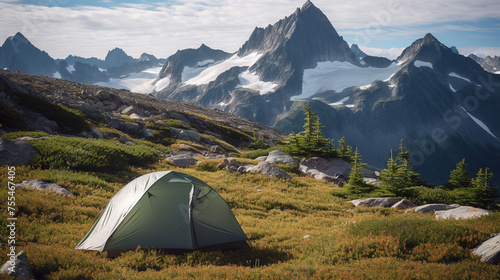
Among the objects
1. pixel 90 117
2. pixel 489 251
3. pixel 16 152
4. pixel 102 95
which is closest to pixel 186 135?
pixel 90 117

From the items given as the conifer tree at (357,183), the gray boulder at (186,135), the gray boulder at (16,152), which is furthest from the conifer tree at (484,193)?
the gray boulder at (186,135)

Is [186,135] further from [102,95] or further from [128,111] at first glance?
[102,95]

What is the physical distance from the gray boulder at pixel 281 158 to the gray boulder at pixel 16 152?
2003 cm

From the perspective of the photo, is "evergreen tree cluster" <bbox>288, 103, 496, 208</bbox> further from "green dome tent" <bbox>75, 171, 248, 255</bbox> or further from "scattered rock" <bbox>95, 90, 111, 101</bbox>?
"scattered rock" <bbox>95, 90, 111, 101</bbox>

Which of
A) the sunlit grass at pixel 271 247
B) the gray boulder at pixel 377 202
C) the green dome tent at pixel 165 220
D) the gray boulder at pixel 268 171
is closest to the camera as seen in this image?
the sunlit grass at pixel 271 247

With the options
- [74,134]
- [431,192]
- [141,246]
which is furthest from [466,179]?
[74,134]

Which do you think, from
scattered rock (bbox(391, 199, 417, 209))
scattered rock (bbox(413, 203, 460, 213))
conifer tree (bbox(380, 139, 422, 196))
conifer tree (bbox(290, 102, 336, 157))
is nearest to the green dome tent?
scattered rock (bbox(413, 203, 460, 213))

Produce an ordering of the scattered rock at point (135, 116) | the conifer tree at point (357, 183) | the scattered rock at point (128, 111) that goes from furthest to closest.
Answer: the scattered rock at point (128, 111) → the scattered rock at point (135, 116) → the conifer tree at point (357, 183)

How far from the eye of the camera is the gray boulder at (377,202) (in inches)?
794

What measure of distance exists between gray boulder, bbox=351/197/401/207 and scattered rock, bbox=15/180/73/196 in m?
17.3

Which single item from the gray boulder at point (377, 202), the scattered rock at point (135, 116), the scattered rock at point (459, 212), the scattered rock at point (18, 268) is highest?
the scattered rock at point (135, 116)

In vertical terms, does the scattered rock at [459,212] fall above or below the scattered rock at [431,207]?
above

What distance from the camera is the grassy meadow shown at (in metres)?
8.34

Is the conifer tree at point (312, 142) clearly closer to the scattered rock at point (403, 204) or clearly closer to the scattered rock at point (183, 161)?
the scattered rock at point (183, 161)
